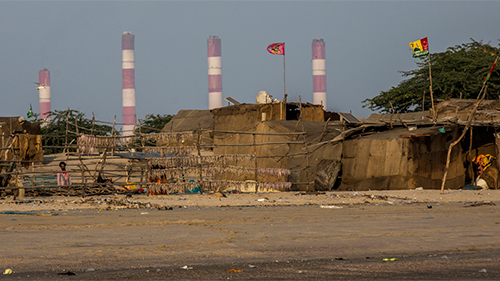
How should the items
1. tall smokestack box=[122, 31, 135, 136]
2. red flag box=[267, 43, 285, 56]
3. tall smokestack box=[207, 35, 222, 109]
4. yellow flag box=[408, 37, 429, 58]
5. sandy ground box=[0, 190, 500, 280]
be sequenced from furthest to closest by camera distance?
1. tall smokestack box=[207, 35, 222, 109]
2. tall smokestack box=[122, 31, 135, 136]
3. red flag box=[267, 43, 285, 56]
4. yellow flag box=[408, 37, 429, 58]
5. sandy ground box=[0, 190, 500, 280]

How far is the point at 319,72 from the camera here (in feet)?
245

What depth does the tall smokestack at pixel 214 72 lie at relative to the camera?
7194cm

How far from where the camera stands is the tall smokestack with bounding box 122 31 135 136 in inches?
2810

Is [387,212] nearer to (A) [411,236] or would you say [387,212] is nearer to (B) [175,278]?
(A) [411,236]

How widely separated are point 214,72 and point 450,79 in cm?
4059

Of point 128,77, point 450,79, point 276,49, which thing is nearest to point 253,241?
point 276,49

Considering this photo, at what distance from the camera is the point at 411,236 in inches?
316

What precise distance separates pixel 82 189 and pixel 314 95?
A: 197ft

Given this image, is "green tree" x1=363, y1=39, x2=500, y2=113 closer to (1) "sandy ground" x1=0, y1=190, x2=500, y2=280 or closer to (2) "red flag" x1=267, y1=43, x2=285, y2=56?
(2) "red flag" x1=267, y1=43, x2=285, y2=56

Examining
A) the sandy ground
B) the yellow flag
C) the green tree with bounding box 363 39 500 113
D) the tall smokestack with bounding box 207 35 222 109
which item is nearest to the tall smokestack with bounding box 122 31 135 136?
the tall smokestack with bounding box 207 35 222 109

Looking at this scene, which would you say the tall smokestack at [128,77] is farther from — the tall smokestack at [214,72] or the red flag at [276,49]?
the red flag at [276,49]

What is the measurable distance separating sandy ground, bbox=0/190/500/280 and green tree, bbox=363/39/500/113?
2265 cm

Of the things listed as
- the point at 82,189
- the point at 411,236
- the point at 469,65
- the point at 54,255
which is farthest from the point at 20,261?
the point at 469,65

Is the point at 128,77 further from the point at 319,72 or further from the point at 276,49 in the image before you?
the point at 276,49
